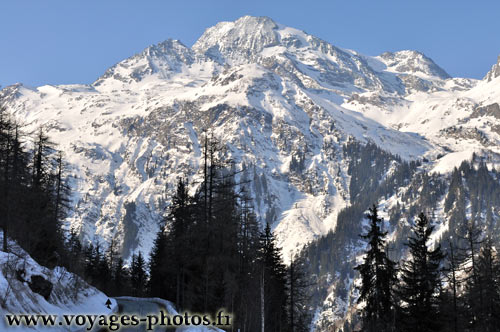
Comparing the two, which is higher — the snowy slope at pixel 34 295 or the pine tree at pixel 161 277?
the pine tree at pixel 161 277

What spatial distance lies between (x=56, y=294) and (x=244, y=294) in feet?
53.4

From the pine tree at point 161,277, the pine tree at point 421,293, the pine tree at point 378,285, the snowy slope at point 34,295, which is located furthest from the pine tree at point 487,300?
the snowy slope at point 34,295

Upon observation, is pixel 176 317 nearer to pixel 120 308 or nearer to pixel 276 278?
pixel 120 308

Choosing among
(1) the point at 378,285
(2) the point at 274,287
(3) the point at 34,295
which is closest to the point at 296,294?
(2) the point at 274,287

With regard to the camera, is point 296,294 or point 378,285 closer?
point 378,285

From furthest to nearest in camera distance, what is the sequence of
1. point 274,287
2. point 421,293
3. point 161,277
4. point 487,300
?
1. point 161,277
2. point 274,287
3. point 487,300
4. point 421,293

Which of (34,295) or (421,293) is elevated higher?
(421,293)

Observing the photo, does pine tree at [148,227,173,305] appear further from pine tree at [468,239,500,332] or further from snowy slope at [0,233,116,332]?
pine tree at [468,239,500,332]

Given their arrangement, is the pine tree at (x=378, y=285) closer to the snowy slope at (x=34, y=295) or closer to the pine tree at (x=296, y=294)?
the pine tree at (x=296, y=294)

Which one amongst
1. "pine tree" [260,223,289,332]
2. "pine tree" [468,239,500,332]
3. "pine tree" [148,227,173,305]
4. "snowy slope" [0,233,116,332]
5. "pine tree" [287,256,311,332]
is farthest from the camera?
"pine tree" [287,256,311,332]

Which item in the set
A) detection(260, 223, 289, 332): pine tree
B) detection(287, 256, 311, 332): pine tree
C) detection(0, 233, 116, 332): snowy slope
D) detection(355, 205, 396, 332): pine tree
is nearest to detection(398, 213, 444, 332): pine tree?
detection(355, 205, 396, 332): pine tree

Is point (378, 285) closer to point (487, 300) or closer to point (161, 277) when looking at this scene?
point (487, 300)

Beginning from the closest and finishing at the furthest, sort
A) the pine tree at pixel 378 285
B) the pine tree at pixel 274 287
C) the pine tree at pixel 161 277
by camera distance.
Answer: the pine tree at pixel 378 285, the pine tree at pixel 274 287, the pine tree at pixel 161 277

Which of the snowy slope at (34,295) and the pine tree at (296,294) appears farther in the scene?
the pine tree at (296,294)
